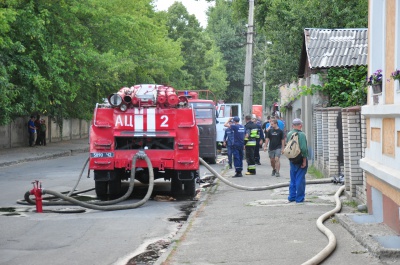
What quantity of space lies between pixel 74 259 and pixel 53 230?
2.54 meters

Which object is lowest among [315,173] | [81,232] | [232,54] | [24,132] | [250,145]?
[81,232]

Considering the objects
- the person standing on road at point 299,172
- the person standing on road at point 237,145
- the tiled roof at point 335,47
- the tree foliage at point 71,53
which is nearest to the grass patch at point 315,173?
the person standing on road at point 237,145

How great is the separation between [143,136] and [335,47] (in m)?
11.9

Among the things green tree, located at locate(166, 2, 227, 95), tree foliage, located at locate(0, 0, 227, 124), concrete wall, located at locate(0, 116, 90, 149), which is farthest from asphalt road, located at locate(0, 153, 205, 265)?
green tree, located at locate(166, 2, 227, 95)

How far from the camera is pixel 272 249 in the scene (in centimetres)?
966

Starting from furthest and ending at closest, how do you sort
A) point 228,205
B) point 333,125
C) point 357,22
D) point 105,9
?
point 105,9 < point 357,22 < point 333,125 < point 228,205

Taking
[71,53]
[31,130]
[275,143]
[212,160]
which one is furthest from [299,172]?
[31,130]

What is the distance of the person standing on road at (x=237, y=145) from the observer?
22.4m

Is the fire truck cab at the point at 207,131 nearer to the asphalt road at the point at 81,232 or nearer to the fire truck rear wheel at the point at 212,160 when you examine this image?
the fire truck rear wheel at the point at 212,160

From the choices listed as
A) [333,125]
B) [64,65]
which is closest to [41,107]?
[64,65]

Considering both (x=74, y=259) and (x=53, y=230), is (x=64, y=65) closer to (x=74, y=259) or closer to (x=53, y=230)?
(x=53, y=230)

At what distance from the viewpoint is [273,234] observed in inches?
431

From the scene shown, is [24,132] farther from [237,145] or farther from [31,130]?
[237,145]

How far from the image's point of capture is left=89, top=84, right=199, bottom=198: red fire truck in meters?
16.8
